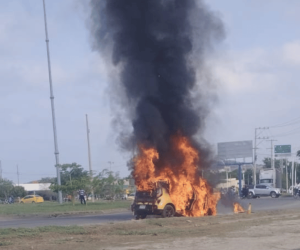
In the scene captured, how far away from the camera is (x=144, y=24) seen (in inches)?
1033

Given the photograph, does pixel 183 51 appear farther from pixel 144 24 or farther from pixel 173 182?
pixel 173 182

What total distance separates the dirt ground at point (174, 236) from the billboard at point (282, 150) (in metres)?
59.4

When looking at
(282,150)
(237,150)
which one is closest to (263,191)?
(237,150)

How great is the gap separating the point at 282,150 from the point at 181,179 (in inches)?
2257

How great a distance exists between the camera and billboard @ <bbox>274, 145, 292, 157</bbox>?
7856 cm

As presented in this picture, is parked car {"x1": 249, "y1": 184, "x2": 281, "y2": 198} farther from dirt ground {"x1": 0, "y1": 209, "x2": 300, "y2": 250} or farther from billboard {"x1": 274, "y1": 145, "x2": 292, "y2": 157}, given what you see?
dirt ground {"x1": 0, "y1": 209, "x2": 300, "y2": 250}

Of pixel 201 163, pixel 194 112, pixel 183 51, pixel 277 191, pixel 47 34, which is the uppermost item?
pixel 47 34

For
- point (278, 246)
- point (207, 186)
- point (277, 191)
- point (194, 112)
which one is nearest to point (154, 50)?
point (194, 112)

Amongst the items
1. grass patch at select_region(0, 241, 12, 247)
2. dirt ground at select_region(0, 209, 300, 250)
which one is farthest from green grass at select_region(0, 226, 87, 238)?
grass patch at select_region(0, 241, 12, 247)

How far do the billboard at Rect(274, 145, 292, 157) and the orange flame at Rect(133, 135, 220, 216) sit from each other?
55.3m

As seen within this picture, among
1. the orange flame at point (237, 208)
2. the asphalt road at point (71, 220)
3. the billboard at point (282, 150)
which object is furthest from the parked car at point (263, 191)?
the orange flame at point (237, 208)

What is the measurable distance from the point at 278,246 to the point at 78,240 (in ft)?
19.6

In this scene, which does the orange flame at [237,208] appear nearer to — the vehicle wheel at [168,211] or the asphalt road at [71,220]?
the asphalt road at [71,220]

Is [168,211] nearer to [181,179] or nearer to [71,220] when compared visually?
[181,179]
